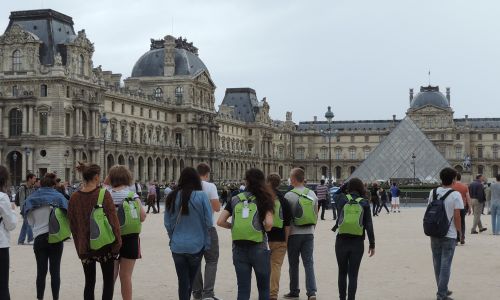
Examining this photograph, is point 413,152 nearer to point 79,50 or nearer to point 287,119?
point 79,50

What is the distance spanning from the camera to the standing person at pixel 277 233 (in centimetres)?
888

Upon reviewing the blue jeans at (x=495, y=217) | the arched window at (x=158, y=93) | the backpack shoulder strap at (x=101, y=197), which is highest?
the arched window at (x=158, y=93)

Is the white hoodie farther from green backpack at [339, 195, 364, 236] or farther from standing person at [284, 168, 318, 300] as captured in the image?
green backpack at [339, 195, 364, 236]

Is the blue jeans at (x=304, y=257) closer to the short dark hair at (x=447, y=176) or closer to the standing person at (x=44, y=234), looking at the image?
the short dark hair at (x=447, y=176)

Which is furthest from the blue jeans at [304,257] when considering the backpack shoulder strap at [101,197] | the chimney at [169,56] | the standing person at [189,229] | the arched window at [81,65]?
the chimney at [169,56]

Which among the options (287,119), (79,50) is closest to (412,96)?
(287,119)

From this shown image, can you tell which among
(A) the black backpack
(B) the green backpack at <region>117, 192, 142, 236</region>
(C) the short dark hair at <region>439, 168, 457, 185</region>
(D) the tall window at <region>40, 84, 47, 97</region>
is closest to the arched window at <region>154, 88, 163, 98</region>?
(D) the tall window at <region>40, 84, 47, 97</region>

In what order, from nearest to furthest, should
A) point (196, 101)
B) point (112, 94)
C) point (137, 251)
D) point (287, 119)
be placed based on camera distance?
point (137, 251), point (112, 94), point (196, 101), point (287, 119)

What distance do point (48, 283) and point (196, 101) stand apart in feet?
231

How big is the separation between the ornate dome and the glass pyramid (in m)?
22.6

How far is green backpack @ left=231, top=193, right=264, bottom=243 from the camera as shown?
7.70m

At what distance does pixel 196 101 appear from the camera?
81.1 meters

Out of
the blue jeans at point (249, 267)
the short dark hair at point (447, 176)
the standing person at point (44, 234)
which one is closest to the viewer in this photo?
the blue jeans at point (249, 267)

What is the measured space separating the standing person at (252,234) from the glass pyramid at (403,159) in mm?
59593
